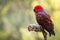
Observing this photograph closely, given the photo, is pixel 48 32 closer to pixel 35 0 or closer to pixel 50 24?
pixel 50 24

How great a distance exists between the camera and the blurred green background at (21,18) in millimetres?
3230

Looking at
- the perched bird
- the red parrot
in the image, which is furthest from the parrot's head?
the perched bird

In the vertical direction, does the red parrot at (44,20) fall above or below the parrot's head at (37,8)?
below

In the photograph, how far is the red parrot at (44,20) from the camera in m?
3.11

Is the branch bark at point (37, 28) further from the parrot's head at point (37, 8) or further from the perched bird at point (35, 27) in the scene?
the parrot's head at point (37, 8)

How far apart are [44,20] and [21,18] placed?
0.80 feet

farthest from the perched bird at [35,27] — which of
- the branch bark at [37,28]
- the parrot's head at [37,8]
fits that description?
the parrot's head at [37,8]

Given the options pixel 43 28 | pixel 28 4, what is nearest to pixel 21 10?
pixel 28 4

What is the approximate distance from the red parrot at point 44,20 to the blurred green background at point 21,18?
8 centimetres

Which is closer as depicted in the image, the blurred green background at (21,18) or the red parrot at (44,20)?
the red parrot at (44,20)

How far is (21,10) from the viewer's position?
10.7 feet

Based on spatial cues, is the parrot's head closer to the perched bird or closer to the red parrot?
the red parrot

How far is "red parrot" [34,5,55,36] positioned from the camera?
122 inches

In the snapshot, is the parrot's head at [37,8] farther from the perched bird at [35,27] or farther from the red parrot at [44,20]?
the perched bird at [35,27]
